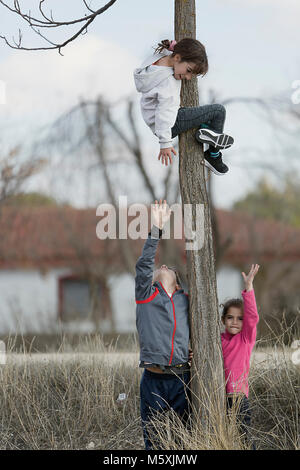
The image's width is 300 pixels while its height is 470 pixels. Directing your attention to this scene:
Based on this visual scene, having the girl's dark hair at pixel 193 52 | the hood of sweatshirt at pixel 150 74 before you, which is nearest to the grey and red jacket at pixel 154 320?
the hood of sweatshirt at pixel 150 74

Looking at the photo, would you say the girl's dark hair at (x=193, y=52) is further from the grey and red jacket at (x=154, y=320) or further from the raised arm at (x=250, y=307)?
the raised arm at (x=250, y=307)

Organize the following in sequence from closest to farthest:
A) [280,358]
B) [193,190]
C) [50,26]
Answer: [193,190] < [50,26] < [280,358]

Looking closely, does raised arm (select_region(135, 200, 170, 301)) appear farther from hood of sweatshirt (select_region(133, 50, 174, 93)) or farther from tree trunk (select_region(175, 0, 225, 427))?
hood of sweatshirt (select_region(133, 50, 174, 93))

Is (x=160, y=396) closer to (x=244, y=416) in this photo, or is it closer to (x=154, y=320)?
(x=154, y=320)

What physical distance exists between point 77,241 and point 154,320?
1198 centimetres

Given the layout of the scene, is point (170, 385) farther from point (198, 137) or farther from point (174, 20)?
point (174, 20)

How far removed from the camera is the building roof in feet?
51.3

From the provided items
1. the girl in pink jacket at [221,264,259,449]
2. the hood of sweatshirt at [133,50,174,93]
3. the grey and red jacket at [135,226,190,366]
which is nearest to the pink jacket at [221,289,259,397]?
the girl in pink jacket at [221,264,259,449]

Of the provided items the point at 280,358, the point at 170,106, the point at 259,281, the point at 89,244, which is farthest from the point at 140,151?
the point at 170,106

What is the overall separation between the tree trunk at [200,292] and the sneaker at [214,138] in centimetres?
9

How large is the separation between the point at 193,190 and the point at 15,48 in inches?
77.0

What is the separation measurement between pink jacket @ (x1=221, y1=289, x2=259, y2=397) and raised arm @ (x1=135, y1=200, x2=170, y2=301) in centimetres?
69

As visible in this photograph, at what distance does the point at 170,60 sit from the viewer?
3934mm
